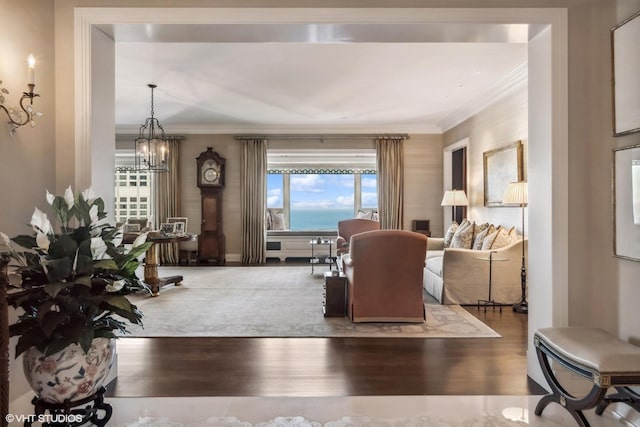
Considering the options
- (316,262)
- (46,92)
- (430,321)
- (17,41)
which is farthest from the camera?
(316,262)

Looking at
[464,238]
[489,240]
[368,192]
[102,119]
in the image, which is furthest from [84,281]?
[368,192]

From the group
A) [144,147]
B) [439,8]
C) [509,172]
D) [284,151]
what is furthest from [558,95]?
[284,151]

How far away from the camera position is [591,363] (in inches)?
63.1

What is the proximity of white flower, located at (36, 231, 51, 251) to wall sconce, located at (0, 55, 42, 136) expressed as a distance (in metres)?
0.73

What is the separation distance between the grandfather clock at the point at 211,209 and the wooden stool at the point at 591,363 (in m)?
6.34

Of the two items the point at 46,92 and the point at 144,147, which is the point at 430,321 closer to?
the point at 46,92

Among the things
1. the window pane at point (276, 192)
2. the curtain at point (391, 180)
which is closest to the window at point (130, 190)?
the window pane at point (276, 192)

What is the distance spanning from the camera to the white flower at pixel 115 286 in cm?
159

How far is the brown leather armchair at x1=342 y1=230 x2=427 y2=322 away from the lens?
338 cm

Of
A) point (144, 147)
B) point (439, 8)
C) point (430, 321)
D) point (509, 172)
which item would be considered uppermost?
point (439, 8)

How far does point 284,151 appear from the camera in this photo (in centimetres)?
783

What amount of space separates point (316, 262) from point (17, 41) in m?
5.93

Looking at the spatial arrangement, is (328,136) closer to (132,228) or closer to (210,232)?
(210,232)

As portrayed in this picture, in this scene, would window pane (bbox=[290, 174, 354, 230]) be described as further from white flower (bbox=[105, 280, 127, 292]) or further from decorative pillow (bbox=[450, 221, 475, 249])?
white flower (bbox=[105, 280, 127, 292])
